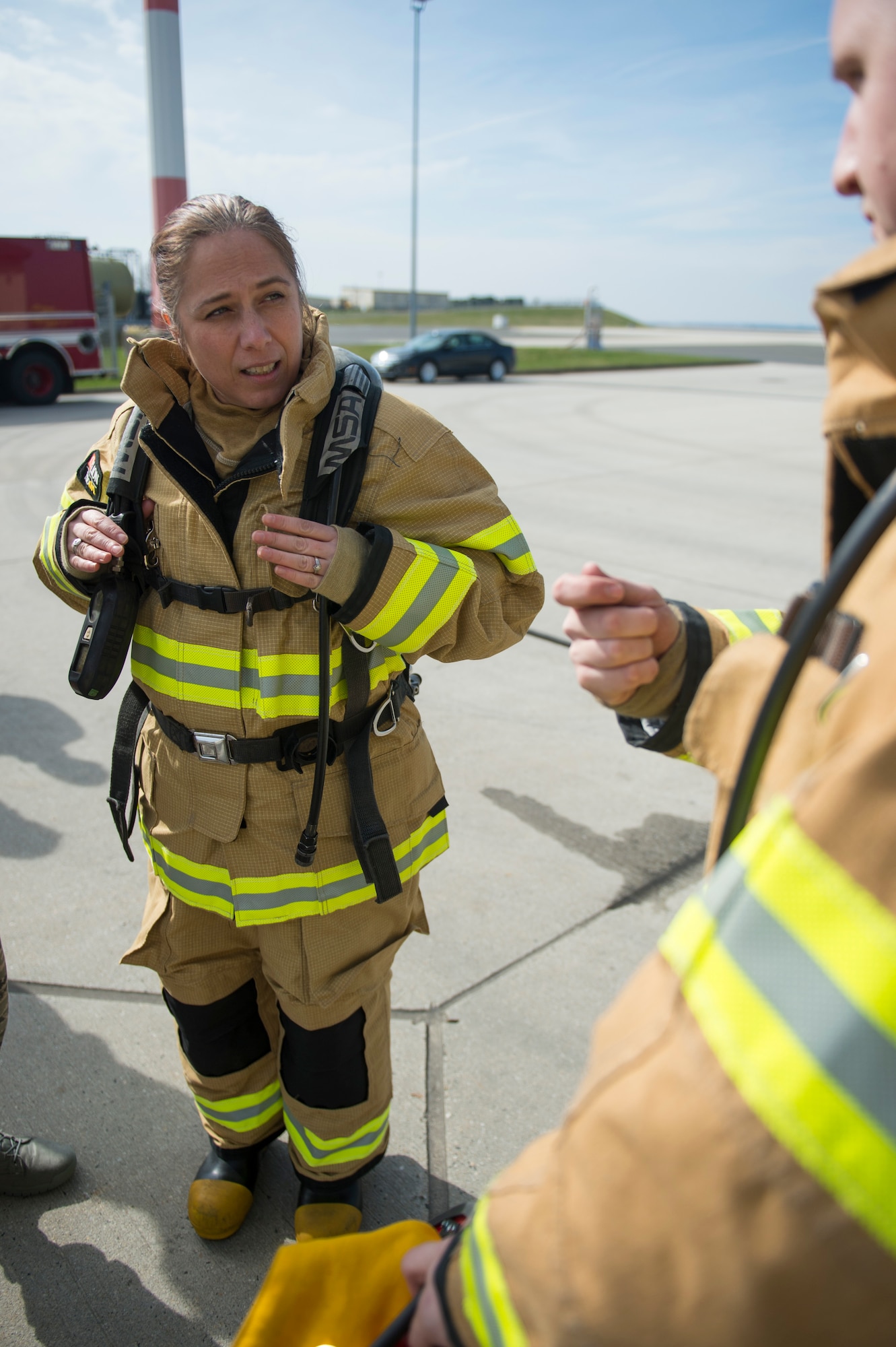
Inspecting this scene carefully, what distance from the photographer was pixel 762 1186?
0.57 metres

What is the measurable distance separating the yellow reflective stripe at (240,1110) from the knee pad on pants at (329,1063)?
15 cm

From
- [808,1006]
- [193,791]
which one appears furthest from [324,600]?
[808,1006]

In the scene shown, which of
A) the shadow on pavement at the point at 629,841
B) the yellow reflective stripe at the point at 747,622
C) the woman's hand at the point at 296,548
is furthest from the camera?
the shadow on pavement at the point at 629,841

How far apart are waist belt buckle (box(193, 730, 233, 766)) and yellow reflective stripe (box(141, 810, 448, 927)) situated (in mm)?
218

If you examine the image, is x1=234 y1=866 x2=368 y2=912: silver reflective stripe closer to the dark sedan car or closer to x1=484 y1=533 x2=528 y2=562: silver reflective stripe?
x1=484 y1=533 x2=528 y2=562: silver reflective stripe

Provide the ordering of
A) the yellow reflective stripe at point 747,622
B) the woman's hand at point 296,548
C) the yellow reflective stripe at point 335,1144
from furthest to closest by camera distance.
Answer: the yellow reflective stripe at point 335,1144 → the woman's hand at point 296,548 → the yellow reflective stripe at point 747,622

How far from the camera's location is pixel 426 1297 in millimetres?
789

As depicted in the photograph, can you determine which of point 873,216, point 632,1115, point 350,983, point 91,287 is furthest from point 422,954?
point 91,287

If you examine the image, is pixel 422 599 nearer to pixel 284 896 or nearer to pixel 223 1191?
pixel 284 896

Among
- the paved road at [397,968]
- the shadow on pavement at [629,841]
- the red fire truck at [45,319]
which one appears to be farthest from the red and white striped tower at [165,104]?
the shadow on pavement at [629,841]

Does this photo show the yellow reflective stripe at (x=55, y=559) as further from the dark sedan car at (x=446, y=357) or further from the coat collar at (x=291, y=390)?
the dark sedan car at (x=446, y=357)

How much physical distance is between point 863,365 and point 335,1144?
173 cm

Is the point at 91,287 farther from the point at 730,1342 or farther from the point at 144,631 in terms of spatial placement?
the point at 730,1342

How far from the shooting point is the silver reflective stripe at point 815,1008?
1.84 feet
